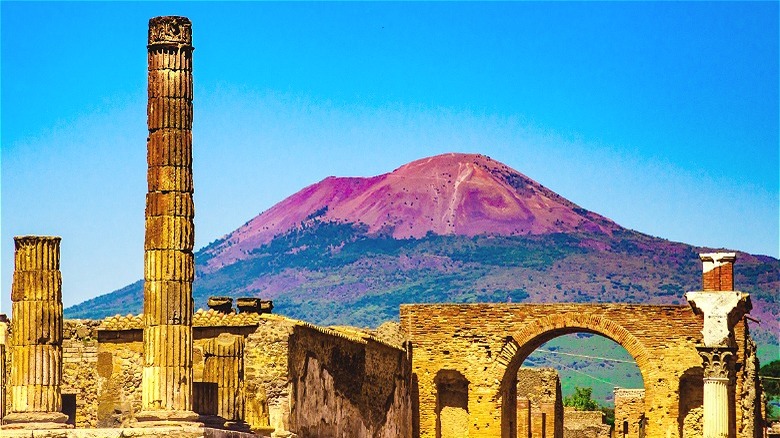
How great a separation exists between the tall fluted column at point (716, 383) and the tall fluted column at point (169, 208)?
24.7ft

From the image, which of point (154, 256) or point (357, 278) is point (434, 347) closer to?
point (154, 256)

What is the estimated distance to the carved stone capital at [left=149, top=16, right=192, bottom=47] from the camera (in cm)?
3053

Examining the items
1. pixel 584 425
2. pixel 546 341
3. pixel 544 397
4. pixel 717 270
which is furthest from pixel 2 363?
pixel 584 425

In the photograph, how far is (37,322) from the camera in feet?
102

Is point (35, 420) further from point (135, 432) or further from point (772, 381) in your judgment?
point (772, 381)

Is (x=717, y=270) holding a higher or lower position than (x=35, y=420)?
higher

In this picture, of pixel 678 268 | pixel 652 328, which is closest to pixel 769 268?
pixel 678 268

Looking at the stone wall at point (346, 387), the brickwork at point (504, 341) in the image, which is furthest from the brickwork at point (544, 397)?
the stone wall at point (346, 387)

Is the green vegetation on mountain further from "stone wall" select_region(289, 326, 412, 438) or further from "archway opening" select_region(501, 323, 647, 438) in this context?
"stone wall" select_region(289, 326, 412, 438)

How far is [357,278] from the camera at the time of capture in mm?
190875

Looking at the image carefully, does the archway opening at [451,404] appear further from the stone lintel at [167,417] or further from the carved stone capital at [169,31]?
the carved stone capital at [169,31]

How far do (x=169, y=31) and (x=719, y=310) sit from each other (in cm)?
907

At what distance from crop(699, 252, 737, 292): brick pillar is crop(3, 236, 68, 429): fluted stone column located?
9596mm

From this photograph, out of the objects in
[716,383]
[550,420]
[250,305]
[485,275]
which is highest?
[485,275]
